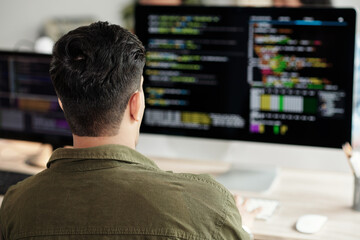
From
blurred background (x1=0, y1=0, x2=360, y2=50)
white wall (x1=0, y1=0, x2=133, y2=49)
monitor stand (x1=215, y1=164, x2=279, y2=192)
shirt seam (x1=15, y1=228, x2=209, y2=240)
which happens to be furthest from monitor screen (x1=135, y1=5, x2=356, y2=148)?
white wall (x1=0, y1=0, x2=133, y2=49)

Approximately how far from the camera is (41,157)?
208 cm

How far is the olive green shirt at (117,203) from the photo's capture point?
104 cm

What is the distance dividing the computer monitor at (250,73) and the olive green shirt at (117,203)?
77cm

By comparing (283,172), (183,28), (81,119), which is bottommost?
(283,172)

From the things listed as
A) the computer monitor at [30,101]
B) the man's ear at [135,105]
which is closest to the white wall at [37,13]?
the computer monitor at [30,101]

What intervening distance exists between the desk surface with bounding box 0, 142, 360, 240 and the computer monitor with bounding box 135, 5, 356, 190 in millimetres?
140

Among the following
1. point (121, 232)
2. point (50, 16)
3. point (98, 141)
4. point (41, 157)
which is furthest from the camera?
Answer: point (50, 16)

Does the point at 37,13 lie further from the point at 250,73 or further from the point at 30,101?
the point at 250,73

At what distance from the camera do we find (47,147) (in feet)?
7.14

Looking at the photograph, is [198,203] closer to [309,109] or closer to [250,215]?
[250,215]

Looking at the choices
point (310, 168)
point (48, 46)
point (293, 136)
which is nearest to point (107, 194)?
point (293, 136)

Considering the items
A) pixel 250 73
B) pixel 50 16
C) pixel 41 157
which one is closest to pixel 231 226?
pixel 250 73

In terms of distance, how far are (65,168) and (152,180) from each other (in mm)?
174

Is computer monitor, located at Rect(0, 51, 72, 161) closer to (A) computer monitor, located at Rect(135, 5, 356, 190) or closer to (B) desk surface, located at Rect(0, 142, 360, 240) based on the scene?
(B) desk surface, located at Rect(0, 142, 360, 240)
